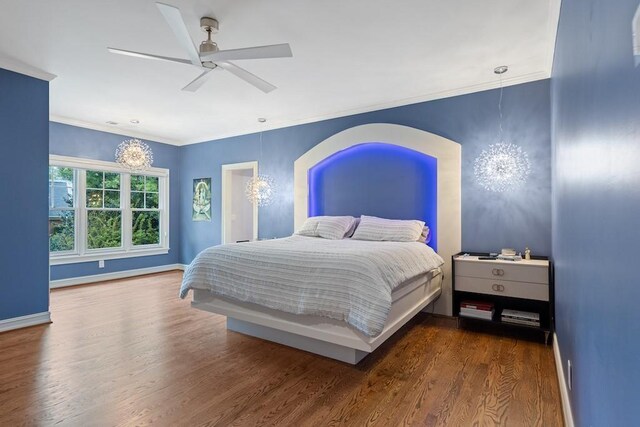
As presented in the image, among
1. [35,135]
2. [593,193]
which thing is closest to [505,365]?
[593,193]

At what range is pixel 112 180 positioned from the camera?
5852mm

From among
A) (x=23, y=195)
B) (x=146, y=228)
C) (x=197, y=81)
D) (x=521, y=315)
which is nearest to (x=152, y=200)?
(x=146, y=228)

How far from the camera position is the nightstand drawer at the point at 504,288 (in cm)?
294

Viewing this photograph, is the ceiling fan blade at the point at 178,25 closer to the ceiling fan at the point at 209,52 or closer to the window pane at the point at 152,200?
the ceiling fan at the point at 209,52

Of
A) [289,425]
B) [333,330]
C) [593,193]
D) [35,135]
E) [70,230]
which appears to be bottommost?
[289,425]

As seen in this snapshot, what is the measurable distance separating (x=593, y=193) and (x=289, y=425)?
1825 mm

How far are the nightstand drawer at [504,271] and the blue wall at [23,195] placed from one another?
4.47m

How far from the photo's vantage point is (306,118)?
5070 mm

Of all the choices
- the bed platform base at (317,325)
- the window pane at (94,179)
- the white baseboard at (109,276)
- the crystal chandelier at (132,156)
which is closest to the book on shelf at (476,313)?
the bed platform base at (317,325)

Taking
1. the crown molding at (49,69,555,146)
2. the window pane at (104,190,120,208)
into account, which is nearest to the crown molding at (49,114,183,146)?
the crown molding at (49,69,555,146)

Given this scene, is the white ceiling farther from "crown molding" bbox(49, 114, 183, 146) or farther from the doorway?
the doorway

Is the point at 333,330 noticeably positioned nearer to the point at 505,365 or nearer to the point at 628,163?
the point at 505,365

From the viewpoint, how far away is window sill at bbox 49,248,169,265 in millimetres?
5133

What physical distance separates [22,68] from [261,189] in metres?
3.04
